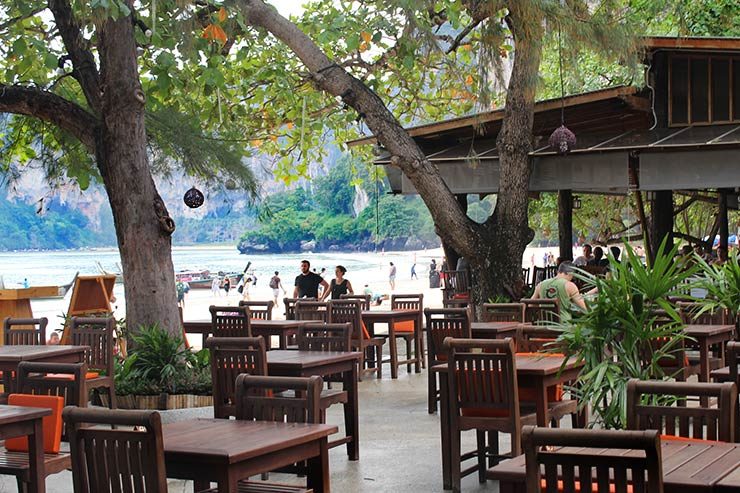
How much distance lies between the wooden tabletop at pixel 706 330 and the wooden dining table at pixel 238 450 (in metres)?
4.65

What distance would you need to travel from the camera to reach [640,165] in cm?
1519

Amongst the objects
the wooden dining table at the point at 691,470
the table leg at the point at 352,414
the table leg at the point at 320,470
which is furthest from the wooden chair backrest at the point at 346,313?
the wooden dining table at the point at 691,470

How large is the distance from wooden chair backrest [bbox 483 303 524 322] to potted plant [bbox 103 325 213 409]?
2821 mm

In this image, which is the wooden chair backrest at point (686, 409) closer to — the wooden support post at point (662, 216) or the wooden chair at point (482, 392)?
the wooden chair at point (482, 392)

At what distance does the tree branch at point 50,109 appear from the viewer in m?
10.8

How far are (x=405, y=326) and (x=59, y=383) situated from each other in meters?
8.76

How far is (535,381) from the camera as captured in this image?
7.08 meters

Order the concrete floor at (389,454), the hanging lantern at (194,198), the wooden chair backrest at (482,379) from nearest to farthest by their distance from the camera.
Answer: the wooden chair backrest at (482,379) < the concrete floor at (389,454) < the hanging lantern at (194,198)

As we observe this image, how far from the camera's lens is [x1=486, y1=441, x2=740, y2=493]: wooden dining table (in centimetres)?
380

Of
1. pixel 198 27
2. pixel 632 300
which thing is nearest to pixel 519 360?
pixel 632 300

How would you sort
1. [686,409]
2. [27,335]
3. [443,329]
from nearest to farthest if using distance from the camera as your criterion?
[686,409] < [443,329] < [27,335]

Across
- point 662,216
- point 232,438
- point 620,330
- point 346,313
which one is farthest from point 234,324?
point 662,216

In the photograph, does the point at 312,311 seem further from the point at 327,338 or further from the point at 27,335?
the point at 327,338

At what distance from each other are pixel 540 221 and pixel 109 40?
112 feet
